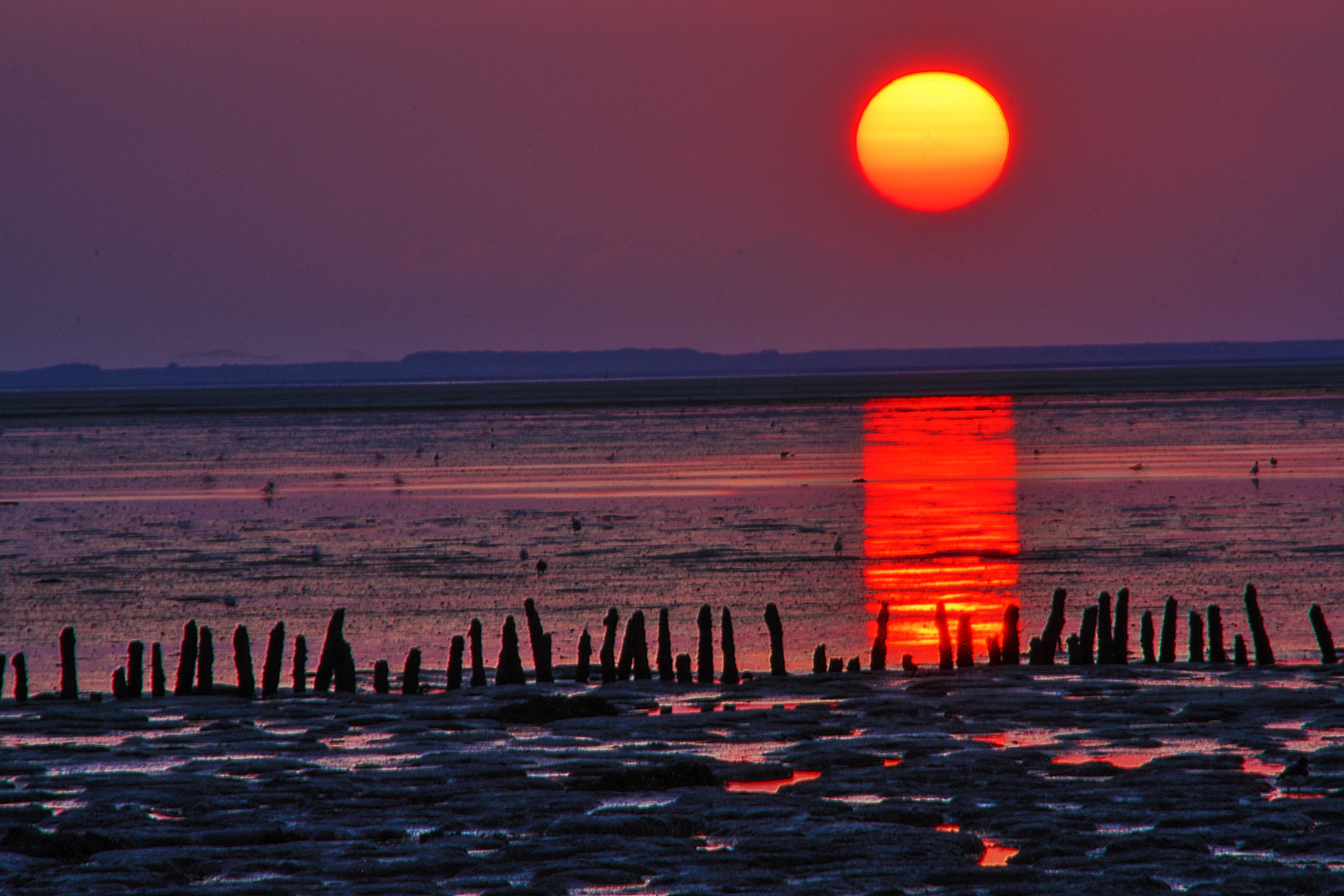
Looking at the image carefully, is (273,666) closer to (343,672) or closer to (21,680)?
(343,672)

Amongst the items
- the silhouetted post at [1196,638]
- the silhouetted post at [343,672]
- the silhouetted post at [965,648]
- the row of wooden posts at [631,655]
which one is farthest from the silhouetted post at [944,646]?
the silhouetted post at [343,672]

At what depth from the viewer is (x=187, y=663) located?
18891 mm

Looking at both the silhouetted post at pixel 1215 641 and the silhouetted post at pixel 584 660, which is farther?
the silhouetted post at pixel 1215 641

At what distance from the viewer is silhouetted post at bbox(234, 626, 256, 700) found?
18.5 meters

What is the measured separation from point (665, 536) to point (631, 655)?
1682 cm

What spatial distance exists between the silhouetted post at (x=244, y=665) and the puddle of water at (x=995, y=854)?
33.0 feet

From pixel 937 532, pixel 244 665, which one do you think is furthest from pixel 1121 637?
pixel 937 532

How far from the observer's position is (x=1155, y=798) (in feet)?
41.1

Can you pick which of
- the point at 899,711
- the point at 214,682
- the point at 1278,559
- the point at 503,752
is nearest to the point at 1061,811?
the point at 899,711

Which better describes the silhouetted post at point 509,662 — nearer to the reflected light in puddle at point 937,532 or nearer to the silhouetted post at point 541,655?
the silhouetted post at point 541,655

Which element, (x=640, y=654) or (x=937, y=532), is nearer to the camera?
(x=640, y=654)

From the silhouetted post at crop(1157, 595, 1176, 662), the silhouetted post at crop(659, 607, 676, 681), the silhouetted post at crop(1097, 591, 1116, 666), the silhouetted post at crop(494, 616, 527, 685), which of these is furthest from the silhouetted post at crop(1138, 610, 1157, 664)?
the silhouetted post at crop(494, 616, 527, 685)

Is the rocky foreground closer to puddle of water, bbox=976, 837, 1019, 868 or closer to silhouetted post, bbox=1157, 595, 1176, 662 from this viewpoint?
puddle of water, bbox=976, 837, 1019, 868

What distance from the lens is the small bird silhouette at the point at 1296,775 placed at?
42.4 ft
